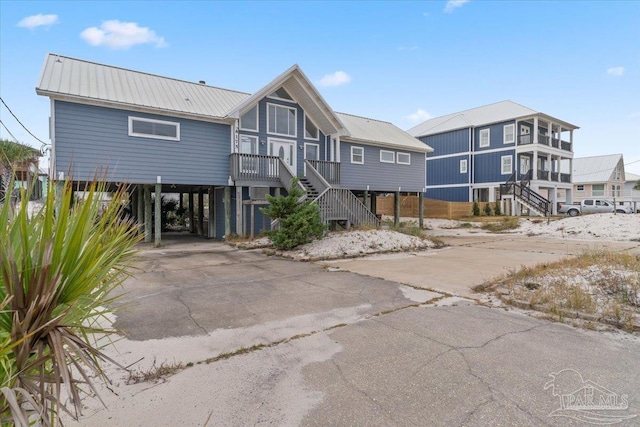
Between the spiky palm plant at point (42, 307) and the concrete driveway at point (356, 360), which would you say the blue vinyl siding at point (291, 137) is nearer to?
the concrete driveway at point (356, 360)

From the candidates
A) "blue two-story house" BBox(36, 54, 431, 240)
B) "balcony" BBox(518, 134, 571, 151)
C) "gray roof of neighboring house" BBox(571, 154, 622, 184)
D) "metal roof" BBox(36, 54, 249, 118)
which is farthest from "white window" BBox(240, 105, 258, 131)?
"gray roof of neighboring house" BBox(571, 154, 622, 184)

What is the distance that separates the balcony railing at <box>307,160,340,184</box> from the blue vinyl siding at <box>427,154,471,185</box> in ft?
63.9

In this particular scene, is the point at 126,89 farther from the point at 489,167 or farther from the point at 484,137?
the point at 484,137

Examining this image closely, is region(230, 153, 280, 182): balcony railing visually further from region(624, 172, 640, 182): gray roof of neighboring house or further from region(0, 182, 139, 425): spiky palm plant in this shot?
region(624, 172, 640, 182): gray roof of neighboring house

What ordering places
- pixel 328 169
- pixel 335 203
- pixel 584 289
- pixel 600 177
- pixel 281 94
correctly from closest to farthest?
pixel 584 289 → pixel 335 203 → pixel 281 94 → pixel 328 169 → pixel 600 177

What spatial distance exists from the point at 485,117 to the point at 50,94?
105ft

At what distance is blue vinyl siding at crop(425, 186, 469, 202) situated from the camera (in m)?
31.6

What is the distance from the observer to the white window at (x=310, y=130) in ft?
56.2

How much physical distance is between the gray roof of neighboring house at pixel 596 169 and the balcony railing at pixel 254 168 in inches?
1845

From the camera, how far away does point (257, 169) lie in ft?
48.8

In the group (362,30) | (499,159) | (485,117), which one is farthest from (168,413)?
(485,117)

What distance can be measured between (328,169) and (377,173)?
4153 mm

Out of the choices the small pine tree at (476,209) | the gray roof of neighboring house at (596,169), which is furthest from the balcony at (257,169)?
the gray roof of neighboring house at (596,169)

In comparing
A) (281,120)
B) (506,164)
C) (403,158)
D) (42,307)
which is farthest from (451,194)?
(42,307)
